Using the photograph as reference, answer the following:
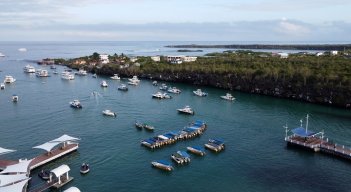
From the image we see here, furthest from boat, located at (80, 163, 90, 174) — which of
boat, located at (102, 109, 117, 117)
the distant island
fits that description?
the distant island

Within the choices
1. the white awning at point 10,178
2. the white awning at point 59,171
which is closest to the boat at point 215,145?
the white awning at point 59,171

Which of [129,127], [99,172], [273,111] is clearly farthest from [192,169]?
[273,111]

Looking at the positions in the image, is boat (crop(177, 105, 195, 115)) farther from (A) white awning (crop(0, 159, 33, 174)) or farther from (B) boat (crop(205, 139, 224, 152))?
(A) white awning (crop(0, 159, 33, 174))

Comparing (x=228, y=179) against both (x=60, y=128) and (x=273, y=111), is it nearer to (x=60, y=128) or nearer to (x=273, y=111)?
(x=60, y=128)

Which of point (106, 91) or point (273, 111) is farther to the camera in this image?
point (106, 91)

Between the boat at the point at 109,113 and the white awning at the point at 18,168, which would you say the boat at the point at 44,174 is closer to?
the white awning at the point at 18,168
